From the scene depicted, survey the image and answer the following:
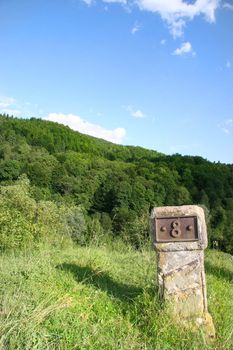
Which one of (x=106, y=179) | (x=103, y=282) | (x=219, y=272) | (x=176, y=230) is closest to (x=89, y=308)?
(x=103, y=282)

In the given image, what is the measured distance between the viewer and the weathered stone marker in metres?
4.55

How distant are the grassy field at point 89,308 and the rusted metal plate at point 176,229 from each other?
Answer: 2.10ft

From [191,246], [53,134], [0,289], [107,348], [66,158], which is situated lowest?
[107,348]

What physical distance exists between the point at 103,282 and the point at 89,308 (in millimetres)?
1026

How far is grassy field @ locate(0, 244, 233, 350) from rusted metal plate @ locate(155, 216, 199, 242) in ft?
2.10

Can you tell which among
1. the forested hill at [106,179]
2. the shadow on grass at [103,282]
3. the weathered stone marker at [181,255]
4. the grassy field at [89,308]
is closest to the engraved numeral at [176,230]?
the weathered stone marker at [181,255]

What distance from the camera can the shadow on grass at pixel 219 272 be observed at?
6309mm

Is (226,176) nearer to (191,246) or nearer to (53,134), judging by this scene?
(53,134)

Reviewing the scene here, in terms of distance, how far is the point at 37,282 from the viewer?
4.91m

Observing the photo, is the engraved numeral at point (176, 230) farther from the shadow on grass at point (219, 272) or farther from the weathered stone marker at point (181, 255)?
the shadow on grass at point (219, 272)

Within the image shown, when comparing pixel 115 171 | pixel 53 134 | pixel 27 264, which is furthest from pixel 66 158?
pixel 27 264

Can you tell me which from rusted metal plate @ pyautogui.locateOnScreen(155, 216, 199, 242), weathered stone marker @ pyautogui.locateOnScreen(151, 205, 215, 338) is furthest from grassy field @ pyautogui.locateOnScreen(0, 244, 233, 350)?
rusted metal plate @ pyautogui.locateOnScreen(155, 216, 199, 242)

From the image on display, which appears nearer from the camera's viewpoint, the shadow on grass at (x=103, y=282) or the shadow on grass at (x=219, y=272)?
the shadow on grass at (x=103, y=282)

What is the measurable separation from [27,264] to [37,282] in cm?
68
